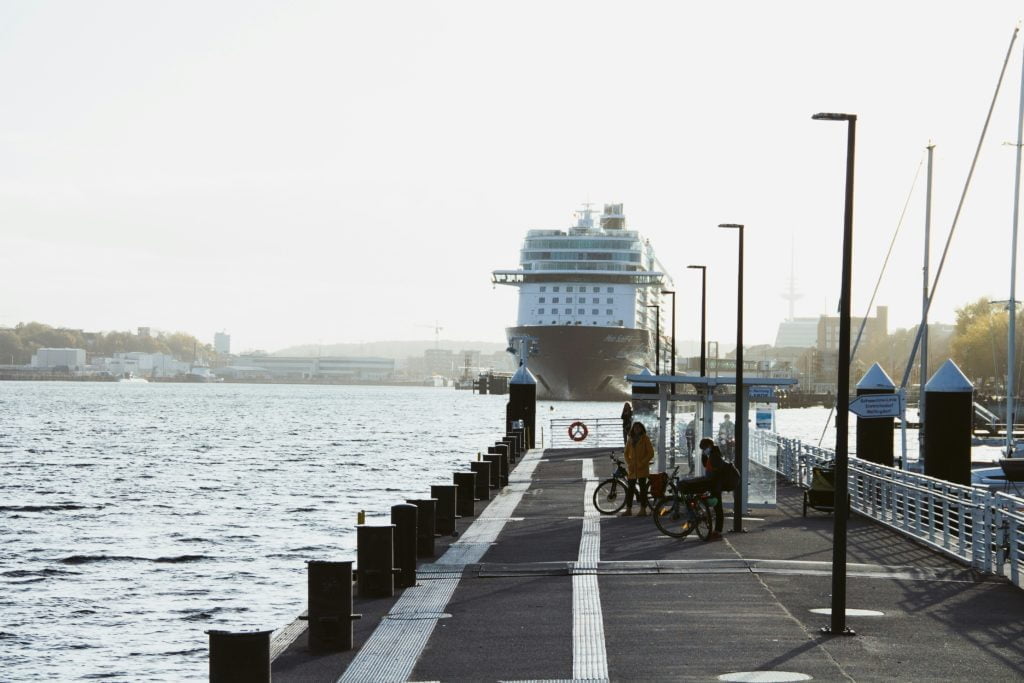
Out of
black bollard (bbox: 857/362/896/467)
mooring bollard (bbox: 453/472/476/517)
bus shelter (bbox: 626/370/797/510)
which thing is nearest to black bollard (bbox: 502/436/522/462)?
bus shelter (bbox: 626/370/797/510)

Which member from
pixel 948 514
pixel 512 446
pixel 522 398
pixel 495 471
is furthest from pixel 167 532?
pixel 522 398

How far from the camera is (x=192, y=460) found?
66.8 meters

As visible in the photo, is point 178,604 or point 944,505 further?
→ point 178,604

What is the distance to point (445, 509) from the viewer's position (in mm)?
22141

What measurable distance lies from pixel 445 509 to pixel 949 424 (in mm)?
9255

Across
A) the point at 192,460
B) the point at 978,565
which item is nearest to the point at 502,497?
the point at 978,565

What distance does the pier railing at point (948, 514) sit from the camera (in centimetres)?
1714

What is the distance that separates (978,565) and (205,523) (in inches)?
946

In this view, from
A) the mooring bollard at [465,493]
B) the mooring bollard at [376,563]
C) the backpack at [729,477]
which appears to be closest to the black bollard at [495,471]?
the mooring bollard at [465,493]

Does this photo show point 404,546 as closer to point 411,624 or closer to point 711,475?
point 411,624

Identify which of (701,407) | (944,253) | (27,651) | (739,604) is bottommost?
(27,651)

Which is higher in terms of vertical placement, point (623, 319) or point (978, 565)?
point (623, 319)

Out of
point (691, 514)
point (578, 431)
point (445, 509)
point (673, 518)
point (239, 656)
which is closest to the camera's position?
point (239, 656)

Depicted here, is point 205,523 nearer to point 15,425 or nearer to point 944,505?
point 944,505
